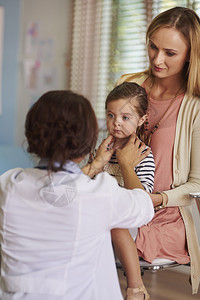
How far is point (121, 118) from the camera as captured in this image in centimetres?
156

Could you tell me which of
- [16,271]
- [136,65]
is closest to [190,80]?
[16,271]

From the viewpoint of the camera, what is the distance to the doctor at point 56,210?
3.33 ft

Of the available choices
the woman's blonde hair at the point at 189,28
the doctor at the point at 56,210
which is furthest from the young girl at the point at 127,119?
the doctor at the point at 56,210

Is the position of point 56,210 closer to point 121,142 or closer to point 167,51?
point 121,142

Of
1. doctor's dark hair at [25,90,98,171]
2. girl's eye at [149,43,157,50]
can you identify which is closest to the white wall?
girl's eye at [149,43,157,50]

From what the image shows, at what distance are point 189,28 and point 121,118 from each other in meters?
0.45

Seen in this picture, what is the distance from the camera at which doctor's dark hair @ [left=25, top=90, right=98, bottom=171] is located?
3.32ft

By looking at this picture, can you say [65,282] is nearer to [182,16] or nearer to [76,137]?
[76,137]

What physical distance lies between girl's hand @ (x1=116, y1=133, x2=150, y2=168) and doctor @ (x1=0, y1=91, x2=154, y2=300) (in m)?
0.40

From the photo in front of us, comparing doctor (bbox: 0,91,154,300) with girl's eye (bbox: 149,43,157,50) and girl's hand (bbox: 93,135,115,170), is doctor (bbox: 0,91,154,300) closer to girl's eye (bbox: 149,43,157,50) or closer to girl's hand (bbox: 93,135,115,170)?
girl's hand (bbox: 93,135,115,170)

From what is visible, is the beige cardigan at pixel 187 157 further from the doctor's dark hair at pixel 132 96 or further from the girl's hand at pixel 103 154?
the girl's hand at pixel 103 154

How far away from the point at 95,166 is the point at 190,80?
551 millimetres

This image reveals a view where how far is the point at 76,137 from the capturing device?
3.36 feet

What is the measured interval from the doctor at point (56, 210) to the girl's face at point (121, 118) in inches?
19.6
